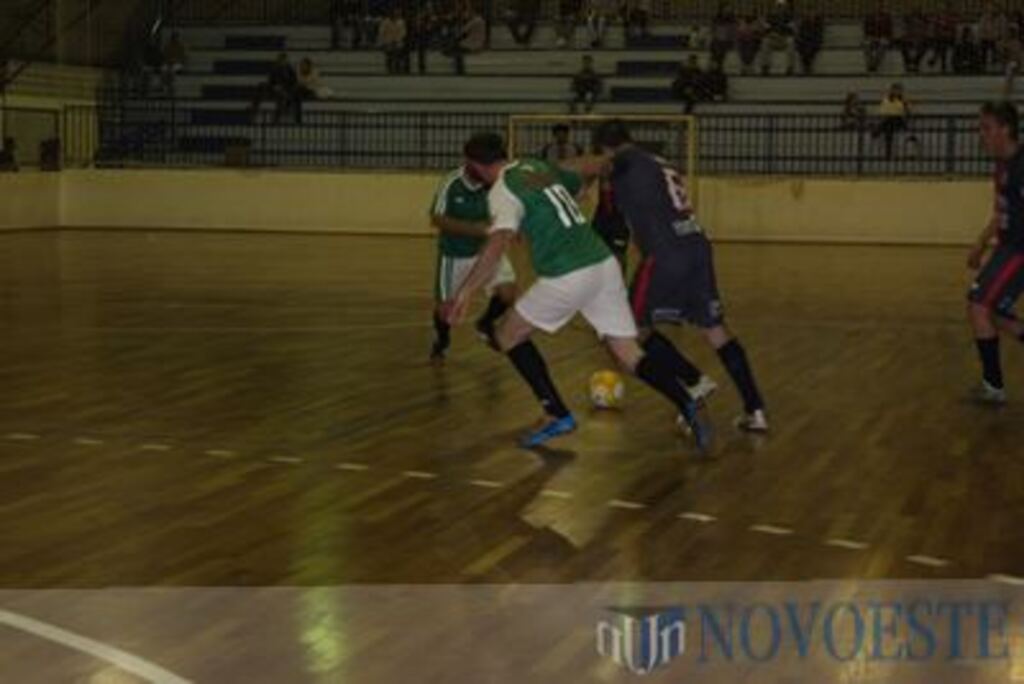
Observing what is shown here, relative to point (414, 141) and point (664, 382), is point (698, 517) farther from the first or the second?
point (414, 141)

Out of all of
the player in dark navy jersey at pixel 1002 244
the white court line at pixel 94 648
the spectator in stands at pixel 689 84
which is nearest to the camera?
the white court line at pixel 94 648

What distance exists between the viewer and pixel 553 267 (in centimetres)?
896

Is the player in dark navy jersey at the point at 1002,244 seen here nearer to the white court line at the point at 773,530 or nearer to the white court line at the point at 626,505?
the white court line at the point at 626,505

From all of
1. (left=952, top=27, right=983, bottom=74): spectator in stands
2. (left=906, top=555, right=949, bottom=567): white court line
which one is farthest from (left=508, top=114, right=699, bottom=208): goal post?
(left=906, top=555, right=949, bottom=567): white court line

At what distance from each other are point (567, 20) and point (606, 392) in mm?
27554

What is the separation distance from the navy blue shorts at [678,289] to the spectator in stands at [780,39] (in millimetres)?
25677

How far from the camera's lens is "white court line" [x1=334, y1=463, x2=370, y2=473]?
8.68m

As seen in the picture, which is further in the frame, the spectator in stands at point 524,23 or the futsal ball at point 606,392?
the spectator in stands at point 524,23

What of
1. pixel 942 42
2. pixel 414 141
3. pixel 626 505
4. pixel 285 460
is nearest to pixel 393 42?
pixel 414 141

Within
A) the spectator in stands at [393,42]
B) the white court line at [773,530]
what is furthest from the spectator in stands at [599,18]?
the white court line at [773,530]

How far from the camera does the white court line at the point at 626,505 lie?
25.7 ft

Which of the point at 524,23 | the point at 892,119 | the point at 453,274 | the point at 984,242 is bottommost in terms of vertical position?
the point at 453,274

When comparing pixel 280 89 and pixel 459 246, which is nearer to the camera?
pixel 459 246

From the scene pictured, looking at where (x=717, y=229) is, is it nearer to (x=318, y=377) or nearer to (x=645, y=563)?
(x=318, y=377)
